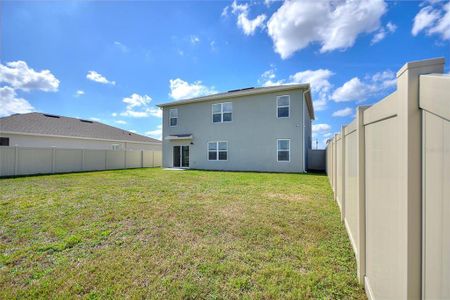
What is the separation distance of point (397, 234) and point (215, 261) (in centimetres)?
227

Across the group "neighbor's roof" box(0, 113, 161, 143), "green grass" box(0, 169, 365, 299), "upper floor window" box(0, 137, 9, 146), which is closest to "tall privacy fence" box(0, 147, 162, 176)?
"neighbor's roof" box(0, 113, 161, 143)

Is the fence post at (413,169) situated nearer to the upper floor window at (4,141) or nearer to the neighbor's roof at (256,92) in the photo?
the neighbor's roof at (256,92)

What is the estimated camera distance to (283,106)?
14.1 metres

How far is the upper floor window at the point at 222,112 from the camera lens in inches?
624

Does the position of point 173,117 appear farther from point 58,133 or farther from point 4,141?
point 4,141

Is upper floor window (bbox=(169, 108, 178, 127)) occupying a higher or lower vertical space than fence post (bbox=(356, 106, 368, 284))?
higher

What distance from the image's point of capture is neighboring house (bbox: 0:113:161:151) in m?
16.4

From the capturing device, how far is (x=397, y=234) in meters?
1.30

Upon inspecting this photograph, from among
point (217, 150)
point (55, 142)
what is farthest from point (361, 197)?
point (55, 142)

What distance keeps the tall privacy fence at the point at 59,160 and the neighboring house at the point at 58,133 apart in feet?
15.3

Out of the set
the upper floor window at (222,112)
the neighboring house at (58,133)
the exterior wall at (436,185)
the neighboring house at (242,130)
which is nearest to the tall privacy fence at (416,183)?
the exterior wall at (436,185)

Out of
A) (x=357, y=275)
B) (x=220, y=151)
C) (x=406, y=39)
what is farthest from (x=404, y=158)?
(x=220, y=151)

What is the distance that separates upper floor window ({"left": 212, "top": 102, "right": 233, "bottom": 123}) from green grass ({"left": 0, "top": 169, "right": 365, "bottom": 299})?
11.0 m

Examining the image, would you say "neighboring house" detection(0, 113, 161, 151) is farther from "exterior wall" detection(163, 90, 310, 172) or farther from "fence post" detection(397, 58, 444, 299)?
"fence post" detection(397, 58, 444, 299)
